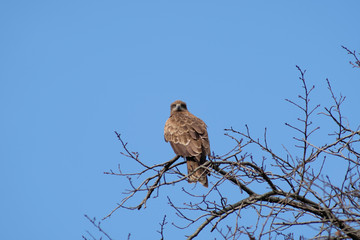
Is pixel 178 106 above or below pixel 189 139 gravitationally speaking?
above

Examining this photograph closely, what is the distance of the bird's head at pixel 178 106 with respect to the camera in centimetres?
1054

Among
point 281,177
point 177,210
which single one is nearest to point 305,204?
point 281,177

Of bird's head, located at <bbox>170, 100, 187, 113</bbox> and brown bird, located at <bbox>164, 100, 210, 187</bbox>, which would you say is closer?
brown bird, located at <bbox>164, 100, 210, 187</bbox>

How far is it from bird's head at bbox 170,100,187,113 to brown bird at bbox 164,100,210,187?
2.04 feet

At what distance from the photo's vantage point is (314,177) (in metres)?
5.02

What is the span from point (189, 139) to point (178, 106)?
213cm

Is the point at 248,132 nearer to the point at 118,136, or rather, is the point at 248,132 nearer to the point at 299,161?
the point at 299,161

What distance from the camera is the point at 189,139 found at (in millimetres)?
8570

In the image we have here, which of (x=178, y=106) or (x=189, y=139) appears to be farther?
(x=178, y=106)

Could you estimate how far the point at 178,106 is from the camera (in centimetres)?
1059

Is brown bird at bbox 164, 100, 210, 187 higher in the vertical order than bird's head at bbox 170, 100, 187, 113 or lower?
lower

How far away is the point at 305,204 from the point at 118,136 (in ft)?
8.30

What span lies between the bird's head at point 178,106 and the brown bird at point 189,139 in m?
0.62

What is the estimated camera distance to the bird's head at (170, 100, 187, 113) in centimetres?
1054
